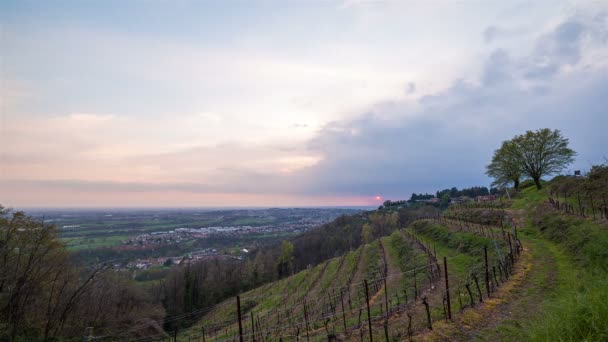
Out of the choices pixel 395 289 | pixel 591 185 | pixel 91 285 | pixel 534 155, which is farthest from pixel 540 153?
pixel 91 285

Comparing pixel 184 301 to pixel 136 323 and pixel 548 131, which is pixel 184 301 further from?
pixel 548 131

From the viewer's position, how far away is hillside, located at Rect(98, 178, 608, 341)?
712 cm

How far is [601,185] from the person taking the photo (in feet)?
83.2

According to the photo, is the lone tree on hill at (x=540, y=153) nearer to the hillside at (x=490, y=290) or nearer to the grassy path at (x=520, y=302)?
the hillside at (x=490, y=290)

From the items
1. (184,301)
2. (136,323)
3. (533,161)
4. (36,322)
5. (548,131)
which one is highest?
(548,131)

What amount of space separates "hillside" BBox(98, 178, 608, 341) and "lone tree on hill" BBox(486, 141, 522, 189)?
9.97 meters

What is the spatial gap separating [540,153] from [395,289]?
37324 millimetres

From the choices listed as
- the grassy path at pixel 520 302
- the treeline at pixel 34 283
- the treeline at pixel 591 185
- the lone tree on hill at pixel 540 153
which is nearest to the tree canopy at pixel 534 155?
the lone tree on hill at pixel 540 153

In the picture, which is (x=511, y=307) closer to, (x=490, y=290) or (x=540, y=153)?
(x=490, y=290)

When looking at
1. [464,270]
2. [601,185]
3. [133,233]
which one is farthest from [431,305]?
[133,233]

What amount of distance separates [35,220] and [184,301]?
4949 cm

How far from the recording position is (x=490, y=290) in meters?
13.5

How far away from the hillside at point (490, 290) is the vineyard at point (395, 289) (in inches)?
4.5

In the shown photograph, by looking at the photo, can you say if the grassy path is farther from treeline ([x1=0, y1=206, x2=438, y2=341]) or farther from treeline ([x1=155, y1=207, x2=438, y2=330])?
treeline ([x1=155, y1=207, x2=438, y2=330])
